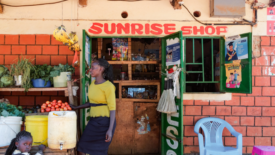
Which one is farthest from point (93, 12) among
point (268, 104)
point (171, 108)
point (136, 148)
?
point (268, 104)

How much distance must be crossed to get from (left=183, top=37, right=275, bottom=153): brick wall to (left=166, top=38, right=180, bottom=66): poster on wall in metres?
1.14

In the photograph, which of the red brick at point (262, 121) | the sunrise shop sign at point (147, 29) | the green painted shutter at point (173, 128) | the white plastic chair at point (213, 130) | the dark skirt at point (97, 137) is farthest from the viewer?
the red brick at point (262, 121)

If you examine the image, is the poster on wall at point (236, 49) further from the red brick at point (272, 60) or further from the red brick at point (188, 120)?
the red brick at point (188, 120)

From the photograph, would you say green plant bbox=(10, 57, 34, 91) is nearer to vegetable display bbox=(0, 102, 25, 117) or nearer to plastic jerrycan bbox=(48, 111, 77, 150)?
vegetable display bbox=(0, 102, 25, 117)

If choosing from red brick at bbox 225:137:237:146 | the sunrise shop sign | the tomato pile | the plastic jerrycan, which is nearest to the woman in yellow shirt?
the plastic jerrycan

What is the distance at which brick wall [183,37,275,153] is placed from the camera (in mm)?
4316

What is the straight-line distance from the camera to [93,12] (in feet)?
13.9

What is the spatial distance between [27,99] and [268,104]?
4829 millimetres

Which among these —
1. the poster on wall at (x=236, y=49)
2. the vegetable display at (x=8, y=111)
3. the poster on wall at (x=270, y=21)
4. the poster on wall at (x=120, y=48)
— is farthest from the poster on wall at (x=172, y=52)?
the vegetable display at (x=8, y=111)

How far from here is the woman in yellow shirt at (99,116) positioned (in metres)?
3.06

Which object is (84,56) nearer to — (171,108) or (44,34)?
(44,34)

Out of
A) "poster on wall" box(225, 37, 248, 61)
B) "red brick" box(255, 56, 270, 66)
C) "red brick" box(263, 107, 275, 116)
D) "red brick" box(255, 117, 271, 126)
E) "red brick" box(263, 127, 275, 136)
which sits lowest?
"red brick" box(263, 127, 275, 136)

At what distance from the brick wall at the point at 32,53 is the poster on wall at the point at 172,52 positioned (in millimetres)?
1816

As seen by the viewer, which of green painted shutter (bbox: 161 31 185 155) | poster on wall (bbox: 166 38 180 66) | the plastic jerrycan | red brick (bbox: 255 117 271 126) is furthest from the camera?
red brick (bbox: 255 117 271 126)
